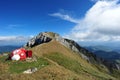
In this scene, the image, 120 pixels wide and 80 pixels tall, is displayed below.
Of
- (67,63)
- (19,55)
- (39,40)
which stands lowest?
(67,63)

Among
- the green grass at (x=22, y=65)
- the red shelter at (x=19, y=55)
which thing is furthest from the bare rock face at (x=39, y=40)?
the green grass at (x=22, y=65)

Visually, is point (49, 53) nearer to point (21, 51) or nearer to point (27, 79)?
point (21, 51)

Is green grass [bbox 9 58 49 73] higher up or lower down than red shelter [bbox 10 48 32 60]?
lower down

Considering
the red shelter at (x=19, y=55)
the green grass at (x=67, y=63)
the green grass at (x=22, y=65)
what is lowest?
the green grass at (x=67, y=63)

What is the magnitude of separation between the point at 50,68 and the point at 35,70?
2859 mm

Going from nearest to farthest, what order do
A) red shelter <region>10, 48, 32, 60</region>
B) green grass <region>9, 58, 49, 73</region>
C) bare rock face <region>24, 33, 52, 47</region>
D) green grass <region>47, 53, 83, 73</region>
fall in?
green grass <region>9, 58, 49, 73</region> → red shelter <region>10, 48, 32, 60</region> → green grass <region>47, 53, 83, 73</region> → bare rock face <region>24, 33, 52, 47</region>

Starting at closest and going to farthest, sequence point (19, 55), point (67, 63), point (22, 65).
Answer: point (22, 65), point (19, 55), point (67, 63)

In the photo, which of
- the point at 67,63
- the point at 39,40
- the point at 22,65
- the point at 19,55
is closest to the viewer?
the point at 22,65

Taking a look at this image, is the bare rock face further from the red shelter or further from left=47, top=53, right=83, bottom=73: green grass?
the red shelter

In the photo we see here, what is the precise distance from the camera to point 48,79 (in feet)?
105

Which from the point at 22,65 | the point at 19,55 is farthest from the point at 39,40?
the point at 22,65

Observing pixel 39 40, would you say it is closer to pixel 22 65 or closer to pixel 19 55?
pixel 19 55

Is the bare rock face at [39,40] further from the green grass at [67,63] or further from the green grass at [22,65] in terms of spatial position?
the green grass at [22,65]

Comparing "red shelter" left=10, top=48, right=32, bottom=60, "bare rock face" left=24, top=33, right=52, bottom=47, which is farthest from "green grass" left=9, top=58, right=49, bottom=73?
"bare rock face" left=24, top=33, right=52, bottom=47
